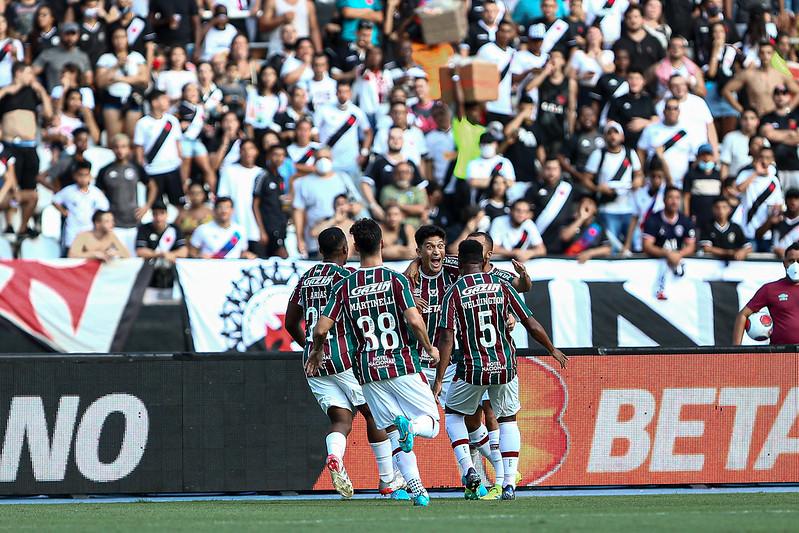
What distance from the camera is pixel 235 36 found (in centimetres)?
2036

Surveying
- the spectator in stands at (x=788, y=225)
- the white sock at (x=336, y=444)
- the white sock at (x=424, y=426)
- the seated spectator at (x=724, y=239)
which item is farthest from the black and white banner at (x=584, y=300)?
the white sock at (x=424, y=426)

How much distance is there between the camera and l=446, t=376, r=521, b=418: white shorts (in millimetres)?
11461

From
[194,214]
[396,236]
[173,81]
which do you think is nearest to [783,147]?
[396,236]

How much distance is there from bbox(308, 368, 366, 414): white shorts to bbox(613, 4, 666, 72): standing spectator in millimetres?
10844

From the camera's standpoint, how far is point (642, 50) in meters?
21.0

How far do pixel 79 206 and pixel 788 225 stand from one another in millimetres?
8769

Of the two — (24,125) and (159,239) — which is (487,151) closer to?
(159,239)

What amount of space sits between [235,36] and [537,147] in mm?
4540

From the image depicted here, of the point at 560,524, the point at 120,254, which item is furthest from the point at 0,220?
the point at 560,524

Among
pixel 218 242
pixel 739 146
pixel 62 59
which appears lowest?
pixel 739 146

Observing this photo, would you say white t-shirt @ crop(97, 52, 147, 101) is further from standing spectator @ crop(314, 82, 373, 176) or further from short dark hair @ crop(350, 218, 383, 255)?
short dark hair @ crop(350, 218, 383, 255)

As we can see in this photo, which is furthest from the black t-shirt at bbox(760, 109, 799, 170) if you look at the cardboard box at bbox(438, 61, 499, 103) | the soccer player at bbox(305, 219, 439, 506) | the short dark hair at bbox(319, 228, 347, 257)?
the soccer player at bbox(305, 219, 439, 506)

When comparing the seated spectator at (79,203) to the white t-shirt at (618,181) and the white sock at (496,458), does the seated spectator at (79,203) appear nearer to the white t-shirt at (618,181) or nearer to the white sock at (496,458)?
the white t-shirt at (618,181)

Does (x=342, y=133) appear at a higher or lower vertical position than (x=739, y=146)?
higher
